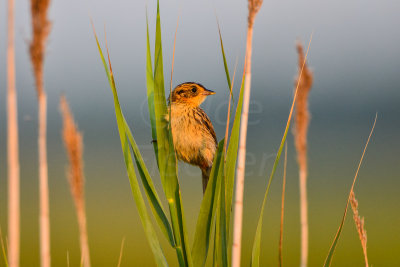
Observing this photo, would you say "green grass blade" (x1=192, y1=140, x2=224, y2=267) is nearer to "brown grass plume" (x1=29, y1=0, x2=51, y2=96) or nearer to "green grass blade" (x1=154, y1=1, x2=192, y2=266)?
"green grass blade" (x1=154, y1=1, x2=192, y2=266)

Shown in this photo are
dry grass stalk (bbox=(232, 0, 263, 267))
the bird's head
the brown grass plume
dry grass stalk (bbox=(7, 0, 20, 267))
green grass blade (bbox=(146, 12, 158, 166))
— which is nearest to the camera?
the brown grass plume

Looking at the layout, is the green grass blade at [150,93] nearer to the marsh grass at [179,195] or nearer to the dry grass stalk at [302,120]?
the marsh grass at [179,195]

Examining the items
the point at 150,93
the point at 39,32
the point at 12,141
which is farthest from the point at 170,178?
the point at 39,32

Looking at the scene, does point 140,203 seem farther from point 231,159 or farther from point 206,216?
point 231,159

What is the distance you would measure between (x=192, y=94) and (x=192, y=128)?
1.63ft

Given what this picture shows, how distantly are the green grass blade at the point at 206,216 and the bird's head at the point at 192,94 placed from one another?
2.53m

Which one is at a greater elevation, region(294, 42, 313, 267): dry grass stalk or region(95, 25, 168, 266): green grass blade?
region(294, 42, 313, 267): dry grass stalk

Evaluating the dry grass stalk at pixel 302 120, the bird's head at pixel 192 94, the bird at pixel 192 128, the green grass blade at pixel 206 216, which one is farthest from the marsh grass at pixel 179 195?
the bird's head at pixel 192 94

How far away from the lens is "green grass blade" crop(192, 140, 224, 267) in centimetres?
209

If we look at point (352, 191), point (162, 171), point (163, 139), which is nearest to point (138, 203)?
point (162, 171)

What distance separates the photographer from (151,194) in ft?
7.19

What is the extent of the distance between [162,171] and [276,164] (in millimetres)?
550

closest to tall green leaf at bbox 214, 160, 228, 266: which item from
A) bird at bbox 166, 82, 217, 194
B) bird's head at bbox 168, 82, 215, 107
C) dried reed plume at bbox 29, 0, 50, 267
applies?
dried reed plume at bbox 29, 0, 50, 267

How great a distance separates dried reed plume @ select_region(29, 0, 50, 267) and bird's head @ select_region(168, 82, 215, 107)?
3.29 m
